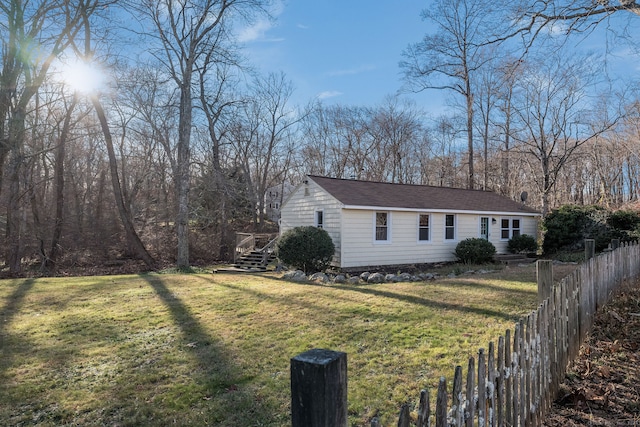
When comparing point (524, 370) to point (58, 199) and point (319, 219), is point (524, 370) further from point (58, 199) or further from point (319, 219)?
point (58, 199)

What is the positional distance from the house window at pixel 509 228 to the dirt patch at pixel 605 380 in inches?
569

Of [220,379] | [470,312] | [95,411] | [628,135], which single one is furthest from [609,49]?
[628,135]

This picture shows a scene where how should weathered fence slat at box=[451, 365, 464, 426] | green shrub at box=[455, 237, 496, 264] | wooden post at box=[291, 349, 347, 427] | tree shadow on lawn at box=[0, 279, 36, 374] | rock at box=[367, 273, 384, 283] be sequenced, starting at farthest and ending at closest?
green shrub at box=[455, 237, 496, 264]
rock at box=[367, 273, 384, 283]
tree shadow on lawn at box=[0, 279, 36, 374]
weathered fence slat at box=[451, 365, 464, 426]
wooden post at box=[291, 349, 347, 427]

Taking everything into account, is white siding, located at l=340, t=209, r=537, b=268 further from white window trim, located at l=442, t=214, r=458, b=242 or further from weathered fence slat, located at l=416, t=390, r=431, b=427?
weathered fence slat, located at l=416, t=390, r=431, b=427

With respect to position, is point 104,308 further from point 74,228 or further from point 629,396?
point 74,228

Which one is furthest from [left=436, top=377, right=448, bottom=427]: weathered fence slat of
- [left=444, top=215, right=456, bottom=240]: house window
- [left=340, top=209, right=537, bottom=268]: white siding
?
[left=444, top=215, right=456, bottom=240]: house window

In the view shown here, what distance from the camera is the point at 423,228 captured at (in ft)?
54.8

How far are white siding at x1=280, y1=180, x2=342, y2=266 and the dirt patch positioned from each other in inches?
391

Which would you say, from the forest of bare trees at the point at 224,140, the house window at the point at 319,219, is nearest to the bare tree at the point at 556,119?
the forest of bare trees at the point at 224,140

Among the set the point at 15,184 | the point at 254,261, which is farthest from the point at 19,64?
the point at 254,261

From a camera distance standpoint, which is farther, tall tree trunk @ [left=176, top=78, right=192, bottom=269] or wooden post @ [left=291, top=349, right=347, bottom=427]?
tall tree trunk @ [left=176, top=78, right=192, bottom=269]

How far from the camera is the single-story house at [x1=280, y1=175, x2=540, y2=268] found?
14.8 metres

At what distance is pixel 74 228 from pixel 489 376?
25041mm

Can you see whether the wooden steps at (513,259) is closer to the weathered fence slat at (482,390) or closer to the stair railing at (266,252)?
the stair railing at (266,252)
